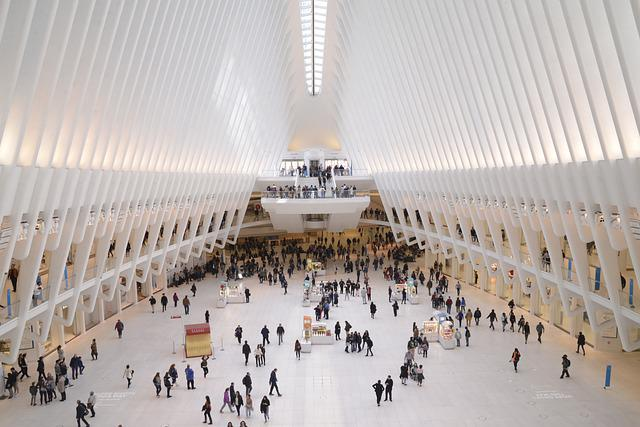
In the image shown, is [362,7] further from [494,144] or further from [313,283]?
[313,283]

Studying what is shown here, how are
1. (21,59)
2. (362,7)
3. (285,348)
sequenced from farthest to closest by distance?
1. (362,7)
2. (285,348)
3. (21,59)

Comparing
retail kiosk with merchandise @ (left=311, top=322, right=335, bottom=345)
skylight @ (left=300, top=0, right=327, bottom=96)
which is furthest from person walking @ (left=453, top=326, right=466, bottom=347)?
skylight @ (left=300, top=0, right=327, bottom=96)

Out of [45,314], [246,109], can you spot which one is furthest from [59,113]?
[246,109]

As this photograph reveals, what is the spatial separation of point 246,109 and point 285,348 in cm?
1441

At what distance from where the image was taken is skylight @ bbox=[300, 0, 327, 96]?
30.2 metres

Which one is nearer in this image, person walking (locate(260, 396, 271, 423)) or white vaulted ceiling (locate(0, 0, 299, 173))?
white vaulted ceiling (locate(0, 0, 299, 173))

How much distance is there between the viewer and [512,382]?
51.2 feet

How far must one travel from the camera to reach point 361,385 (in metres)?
15.6

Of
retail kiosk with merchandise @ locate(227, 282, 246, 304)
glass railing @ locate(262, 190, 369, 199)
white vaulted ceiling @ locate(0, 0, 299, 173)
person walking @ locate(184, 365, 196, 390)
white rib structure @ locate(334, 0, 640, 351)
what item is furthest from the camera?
glass railing @ locate(262, 190, 369, 199)

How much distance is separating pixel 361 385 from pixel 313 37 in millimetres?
23983

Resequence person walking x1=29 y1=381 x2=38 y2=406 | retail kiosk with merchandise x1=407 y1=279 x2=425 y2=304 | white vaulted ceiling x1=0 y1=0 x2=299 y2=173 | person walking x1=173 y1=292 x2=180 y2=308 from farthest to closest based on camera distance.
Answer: retail kiosk with merchandise x1=407 y1=279 x2=425 y2=304 < person walking x1=173 y1=292 x2=180 y2=308 < person walking x1=29 y1=381 x2=38 y2=406 < white vaulted ceiling x1=0 y1=0 x2=299 y2=173

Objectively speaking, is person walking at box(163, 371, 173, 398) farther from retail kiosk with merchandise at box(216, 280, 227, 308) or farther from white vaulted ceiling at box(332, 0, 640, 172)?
white vaulted ceiling at box(332, 0, 640, 172)

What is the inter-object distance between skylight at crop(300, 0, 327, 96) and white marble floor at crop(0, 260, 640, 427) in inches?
695

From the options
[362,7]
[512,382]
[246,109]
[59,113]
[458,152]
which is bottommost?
[512,382]
